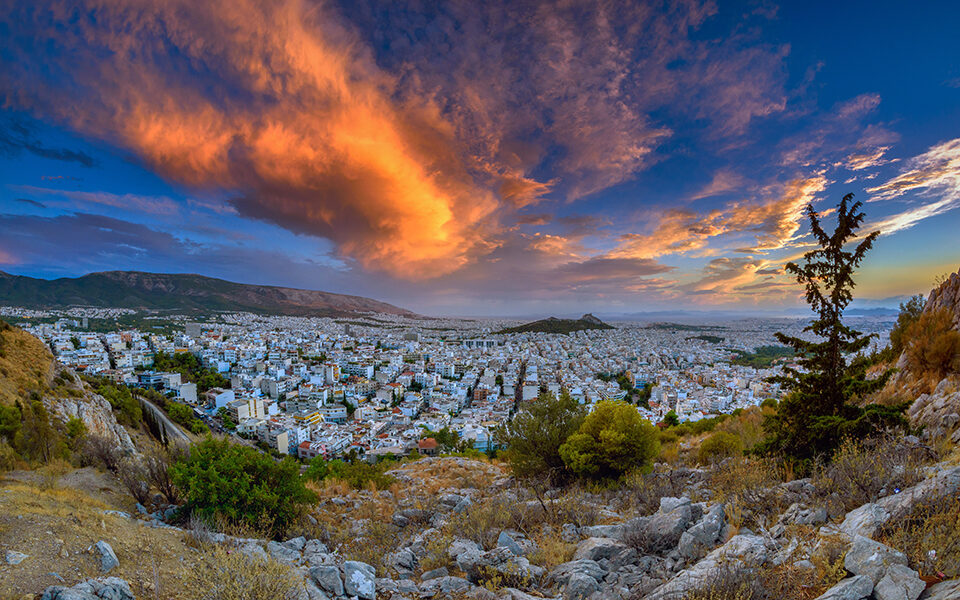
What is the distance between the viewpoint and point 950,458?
13.0ft

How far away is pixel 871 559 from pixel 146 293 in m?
157

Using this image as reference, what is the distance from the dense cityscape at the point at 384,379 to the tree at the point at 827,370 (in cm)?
1967

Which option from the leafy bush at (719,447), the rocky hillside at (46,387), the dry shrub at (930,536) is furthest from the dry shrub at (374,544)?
the rocky hillside at (46,387)

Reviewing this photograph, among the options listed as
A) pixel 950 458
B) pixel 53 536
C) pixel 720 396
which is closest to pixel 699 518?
pixel 950 458

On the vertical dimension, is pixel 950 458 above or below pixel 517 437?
above

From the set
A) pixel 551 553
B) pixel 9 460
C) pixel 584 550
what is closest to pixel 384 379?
pixel 9 460

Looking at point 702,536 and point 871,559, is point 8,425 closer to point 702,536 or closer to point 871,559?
point 702,536

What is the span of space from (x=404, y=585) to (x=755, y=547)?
3216 millimetres

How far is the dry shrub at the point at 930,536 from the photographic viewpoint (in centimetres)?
238

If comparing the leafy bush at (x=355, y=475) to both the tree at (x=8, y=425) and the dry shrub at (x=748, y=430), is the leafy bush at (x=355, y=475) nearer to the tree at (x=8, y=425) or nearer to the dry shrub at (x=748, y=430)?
the tree at (x=8, y=425)

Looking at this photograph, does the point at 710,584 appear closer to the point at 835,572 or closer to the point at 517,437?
the point at 835,572

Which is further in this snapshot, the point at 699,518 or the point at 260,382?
the point at 260,382

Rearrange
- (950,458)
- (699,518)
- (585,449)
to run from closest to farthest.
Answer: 1. (950,458)
2. (699,518)
3. (585,449)

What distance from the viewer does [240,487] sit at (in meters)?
5.80
